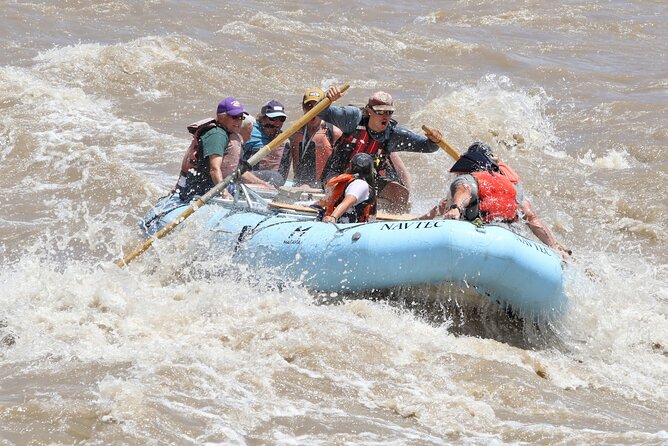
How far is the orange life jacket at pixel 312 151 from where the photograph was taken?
927cm

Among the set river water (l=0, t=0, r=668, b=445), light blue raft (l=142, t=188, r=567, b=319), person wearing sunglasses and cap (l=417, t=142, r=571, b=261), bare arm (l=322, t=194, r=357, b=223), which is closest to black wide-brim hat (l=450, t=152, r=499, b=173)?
person wearing sunglasses and cap (l=417, t=142, r=571, b=261)

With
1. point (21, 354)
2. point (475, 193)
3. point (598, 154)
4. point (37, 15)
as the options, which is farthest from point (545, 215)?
point (37, 15)

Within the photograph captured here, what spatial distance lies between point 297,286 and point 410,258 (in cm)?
93

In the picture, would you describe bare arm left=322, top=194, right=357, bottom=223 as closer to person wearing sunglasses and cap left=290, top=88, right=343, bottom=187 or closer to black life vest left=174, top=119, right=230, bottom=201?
black life vest left=174, top=119, right=230, bottom=201

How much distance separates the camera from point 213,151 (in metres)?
8.29

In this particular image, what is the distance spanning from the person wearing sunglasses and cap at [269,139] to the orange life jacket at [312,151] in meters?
0.13

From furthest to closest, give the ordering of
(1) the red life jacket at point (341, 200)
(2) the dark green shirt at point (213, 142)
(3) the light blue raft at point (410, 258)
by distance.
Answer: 1. (2) the dark green shirt at point (213, 142)
2. (1) the red life jacket at point (341, 200)
3. (3) the light blue raft at point (410, 258)

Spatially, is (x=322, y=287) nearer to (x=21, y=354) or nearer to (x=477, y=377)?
(x=477, y=377)

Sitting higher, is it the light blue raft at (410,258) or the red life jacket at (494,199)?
the red life jacket at (494,199)

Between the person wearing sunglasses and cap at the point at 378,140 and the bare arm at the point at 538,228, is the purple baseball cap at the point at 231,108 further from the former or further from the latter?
the bare arm at the point at 538,228

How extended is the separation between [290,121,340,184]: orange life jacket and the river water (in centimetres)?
137

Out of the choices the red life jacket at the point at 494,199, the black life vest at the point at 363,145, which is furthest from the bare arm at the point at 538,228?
the black life vest at the point at 363,145

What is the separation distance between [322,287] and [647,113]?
8.63 meters

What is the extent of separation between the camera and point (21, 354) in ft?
19.9
